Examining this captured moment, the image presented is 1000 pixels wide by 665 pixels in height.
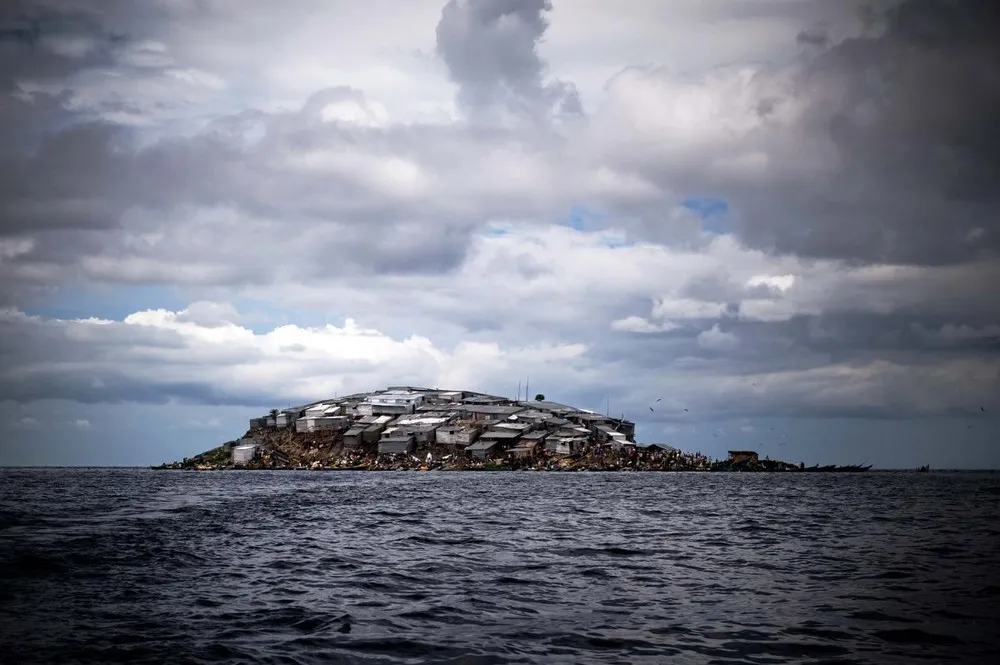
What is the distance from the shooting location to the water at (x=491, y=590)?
46.8ft

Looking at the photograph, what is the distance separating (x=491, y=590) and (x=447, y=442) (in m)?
127

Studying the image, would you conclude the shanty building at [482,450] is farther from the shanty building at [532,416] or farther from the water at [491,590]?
the water at [491,590]

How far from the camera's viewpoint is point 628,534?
3388cm

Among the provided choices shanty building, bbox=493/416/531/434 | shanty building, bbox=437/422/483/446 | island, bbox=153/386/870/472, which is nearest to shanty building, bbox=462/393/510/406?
island, bbox=153/386/870/472

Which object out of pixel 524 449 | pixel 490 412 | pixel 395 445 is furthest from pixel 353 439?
pixel 524 449

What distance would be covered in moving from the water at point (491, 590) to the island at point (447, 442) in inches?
4008

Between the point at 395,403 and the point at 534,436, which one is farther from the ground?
the point at 395,403

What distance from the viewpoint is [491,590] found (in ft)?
66.1

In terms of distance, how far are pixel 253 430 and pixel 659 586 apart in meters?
165

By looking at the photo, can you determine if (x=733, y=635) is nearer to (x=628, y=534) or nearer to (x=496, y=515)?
(x=628, y=534)

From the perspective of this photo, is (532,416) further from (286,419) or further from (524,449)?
(286,419)

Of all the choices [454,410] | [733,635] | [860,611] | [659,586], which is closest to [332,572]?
[659,586]

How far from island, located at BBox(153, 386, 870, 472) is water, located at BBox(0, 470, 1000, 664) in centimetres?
10182

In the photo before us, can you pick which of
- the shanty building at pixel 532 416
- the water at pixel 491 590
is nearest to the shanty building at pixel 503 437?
the shanty building at pixel 532 416
